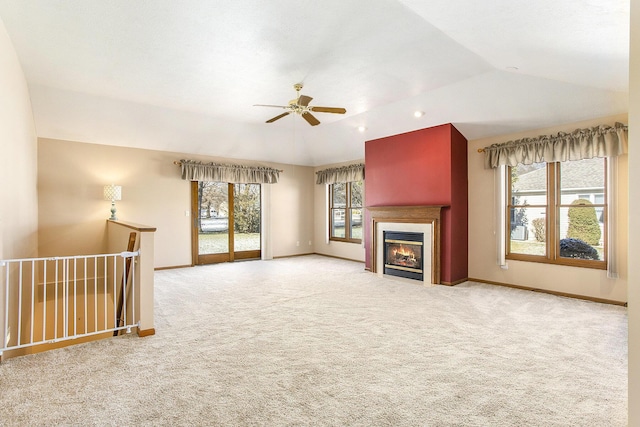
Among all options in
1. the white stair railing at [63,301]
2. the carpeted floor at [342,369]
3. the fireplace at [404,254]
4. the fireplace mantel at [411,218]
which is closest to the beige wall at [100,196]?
the white stair railing at [63,301]

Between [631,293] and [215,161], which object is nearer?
[631,293]

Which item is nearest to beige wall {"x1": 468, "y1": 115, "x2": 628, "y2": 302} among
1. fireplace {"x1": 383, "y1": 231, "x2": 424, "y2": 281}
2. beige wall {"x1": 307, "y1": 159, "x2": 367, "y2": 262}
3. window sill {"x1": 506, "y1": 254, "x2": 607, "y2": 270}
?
window sill {"x1": 506, "y1": 254, "x2": 607, "y2": 270}

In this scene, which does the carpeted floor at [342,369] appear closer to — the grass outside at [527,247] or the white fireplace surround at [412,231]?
the grass outside at [527,247]

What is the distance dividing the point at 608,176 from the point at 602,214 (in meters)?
0.52

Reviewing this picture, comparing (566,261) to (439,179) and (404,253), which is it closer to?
(439,179)

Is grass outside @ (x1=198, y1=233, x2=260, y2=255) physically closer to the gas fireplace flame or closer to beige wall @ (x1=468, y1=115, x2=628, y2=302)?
the gas fireplace flame

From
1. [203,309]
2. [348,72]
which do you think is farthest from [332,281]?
[348,72]

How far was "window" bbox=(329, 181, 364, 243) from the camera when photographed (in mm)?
7934

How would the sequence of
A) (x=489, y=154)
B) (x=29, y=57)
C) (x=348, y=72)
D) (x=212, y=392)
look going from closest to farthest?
(x=212, y=392)
(x=29, y=57)
(x=348, y=72)
(x=489, y=154)

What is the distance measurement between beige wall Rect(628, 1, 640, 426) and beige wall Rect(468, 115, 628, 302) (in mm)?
3741

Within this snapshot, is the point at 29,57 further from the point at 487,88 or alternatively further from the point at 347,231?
the point at 347,231

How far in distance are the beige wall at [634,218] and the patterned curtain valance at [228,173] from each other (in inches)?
270

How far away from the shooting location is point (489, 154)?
5.38 m

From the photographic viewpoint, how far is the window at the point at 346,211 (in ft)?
26.0
